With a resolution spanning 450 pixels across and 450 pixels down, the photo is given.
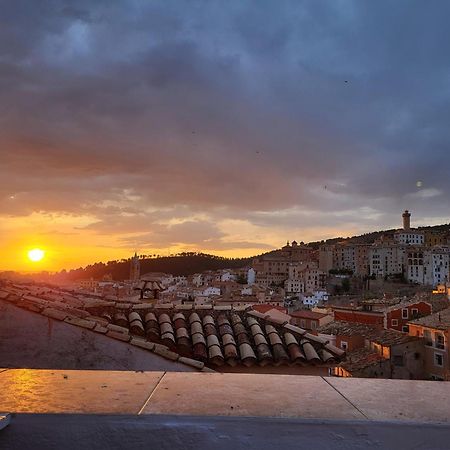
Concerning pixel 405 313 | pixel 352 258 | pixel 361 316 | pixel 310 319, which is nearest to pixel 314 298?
pixel 310 319

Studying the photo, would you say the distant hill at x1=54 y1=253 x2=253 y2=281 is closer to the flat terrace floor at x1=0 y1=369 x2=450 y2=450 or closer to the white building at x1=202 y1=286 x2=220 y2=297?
the white building at x1=202 y1=286 x2=220 y2=297

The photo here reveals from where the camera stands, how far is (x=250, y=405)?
6.11 feet

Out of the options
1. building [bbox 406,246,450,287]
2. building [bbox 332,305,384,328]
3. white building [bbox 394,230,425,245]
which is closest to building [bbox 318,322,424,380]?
building [bbox 332,305,384,328]

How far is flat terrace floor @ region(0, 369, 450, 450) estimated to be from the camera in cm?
157

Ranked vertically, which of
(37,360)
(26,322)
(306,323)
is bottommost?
(306,323)

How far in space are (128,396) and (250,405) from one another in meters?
0.47

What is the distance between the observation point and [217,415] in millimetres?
1687

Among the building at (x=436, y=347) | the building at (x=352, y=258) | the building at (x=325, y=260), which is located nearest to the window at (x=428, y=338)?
the building at (x=436, y=347)

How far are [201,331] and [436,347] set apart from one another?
2046 centimetres

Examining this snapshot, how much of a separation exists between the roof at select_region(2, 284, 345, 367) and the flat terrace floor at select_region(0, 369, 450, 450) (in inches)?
177

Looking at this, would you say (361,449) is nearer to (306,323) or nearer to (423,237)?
(306,323)

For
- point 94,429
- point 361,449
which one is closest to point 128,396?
point 94,429

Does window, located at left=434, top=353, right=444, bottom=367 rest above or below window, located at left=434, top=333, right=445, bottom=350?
below

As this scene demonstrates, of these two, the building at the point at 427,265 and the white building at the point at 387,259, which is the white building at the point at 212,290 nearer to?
the white building at the point at 387,259
